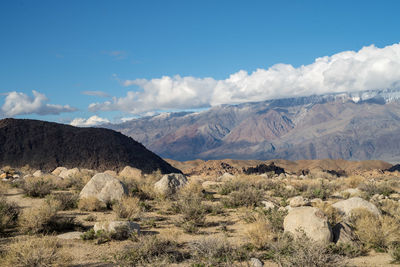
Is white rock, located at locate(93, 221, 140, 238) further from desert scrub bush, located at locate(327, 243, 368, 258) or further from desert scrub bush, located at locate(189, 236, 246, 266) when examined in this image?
desert scrub bush, located at locate(327, 243, 368, 258)

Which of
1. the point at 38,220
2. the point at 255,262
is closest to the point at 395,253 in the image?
the point at 255,262

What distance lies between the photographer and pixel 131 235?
35.3 ft

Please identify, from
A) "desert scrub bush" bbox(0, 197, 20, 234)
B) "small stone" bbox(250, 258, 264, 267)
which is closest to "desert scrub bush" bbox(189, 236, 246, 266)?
"small stone" bbox(250, 258, 264, 267)

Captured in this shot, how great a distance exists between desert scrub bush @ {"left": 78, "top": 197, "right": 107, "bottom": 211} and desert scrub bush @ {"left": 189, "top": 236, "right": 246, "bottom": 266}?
7609 millimetres

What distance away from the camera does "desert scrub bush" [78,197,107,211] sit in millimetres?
15352

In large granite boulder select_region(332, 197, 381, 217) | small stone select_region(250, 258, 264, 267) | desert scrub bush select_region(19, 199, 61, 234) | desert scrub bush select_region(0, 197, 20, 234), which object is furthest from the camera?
large granite boulder select_region(332, 197, 381, 217)

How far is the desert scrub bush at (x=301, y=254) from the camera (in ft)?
26.0

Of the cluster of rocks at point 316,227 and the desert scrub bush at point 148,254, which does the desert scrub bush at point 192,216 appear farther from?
the cluster of rocks at point 316,227

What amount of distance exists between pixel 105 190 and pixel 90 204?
162cm

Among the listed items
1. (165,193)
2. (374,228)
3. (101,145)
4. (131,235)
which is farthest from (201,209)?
(101,145)

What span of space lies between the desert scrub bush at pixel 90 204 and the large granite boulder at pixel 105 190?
546 mm

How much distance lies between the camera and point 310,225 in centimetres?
1033

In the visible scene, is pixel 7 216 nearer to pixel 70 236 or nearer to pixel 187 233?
pixel 70 236

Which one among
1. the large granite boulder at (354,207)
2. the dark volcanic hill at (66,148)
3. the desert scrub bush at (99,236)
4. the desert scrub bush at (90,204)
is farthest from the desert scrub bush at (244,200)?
the dark volcanic hill at (66,148)
